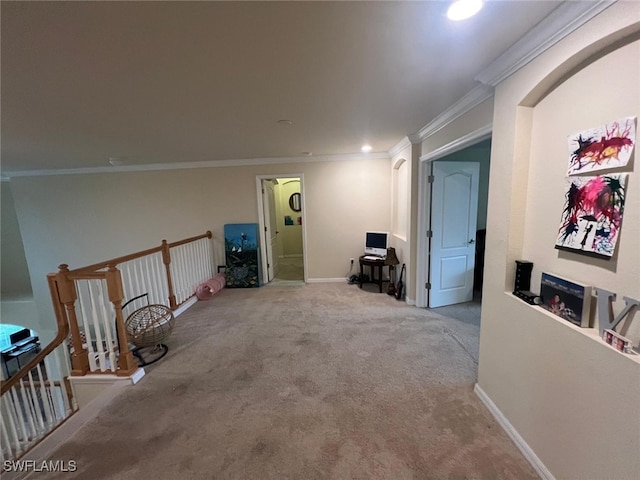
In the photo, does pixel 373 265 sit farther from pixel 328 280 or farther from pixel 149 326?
pixel 149 326

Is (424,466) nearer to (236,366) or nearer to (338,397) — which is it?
(338,397)

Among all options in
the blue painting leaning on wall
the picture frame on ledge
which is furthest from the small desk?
the picture frame on ledge

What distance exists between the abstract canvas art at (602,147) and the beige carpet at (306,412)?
1640 mm

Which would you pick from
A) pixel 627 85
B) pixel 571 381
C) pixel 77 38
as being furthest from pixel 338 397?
pixel 77 38

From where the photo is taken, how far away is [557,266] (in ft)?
4.49

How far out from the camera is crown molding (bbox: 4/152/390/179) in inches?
177

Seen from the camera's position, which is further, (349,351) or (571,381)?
(349,351)

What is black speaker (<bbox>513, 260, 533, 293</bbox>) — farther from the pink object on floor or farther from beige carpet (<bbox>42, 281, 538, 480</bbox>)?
the pink object on floor

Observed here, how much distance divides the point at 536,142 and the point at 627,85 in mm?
→ 459

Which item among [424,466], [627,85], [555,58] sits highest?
[555,58]

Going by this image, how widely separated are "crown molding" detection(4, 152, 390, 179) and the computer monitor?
1367mm

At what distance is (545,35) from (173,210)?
5.34 meters

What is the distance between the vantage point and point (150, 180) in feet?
15.7

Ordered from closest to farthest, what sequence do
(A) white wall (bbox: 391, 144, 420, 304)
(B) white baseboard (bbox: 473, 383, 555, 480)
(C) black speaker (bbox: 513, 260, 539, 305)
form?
(B) white baseboard (bbox: 473, 383, 555, 480) < (C) black speaker (bbox: 513, 260, 539, 305) < (A) white wall (bbox: 391, 144, 420, 304)
